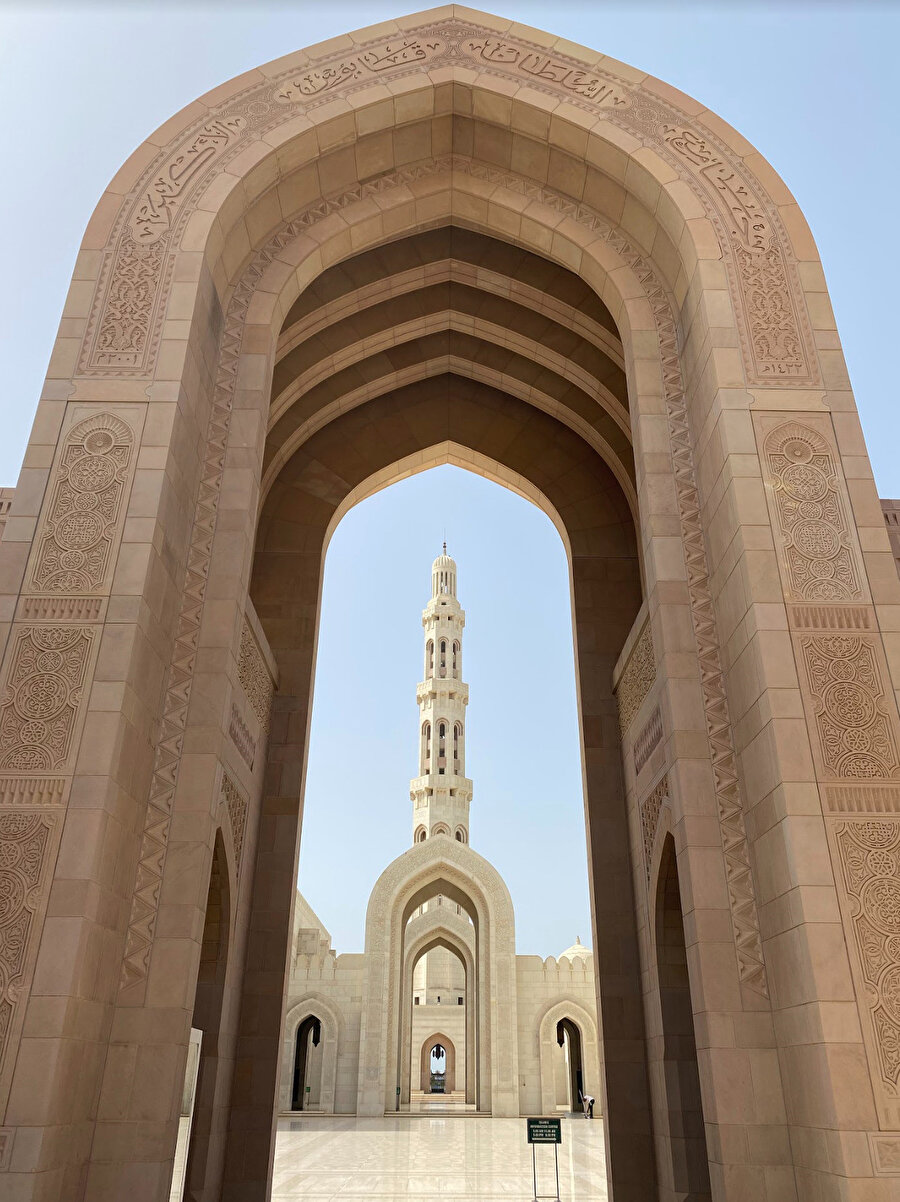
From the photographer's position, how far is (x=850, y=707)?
498 cm

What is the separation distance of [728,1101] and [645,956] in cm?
299

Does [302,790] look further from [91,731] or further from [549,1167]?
[549,1167]

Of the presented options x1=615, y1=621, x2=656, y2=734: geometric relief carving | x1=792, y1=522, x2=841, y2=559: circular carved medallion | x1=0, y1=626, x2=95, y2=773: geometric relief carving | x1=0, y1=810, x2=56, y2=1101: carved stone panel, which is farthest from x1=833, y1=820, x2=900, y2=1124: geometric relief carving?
x1=0, y1=626, x2=95, y2=773: geometric relief carving

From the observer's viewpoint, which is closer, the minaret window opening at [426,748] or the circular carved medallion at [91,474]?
the circular carved medallion at [91,474]

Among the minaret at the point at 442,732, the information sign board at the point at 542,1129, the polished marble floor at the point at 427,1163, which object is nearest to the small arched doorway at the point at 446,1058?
the minaret at the point at 442,732

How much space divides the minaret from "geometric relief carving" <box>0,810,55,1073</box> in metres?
26.1

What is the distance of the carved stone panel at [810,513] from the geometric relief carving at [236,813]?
4223 millimetres

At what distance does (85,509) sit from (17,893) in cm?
226

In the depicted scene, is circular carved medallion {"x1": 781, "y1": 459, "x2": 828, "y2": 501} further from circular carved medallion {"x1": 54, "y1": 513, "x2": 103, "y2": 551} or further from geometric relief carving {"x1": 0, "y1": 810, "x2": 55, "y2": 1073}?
geometric relief carving {"x1": 0, "y1": 810, "x2": 55, "y2": 1073}

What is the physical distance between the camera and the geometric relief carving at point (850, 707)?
4828 mm

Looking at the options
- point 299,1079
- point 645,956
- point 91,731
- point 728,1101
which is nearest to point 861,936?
point 728,1101

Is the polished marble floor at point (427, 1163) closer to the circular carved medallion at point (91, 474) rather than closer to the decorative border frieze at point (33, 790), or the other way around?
the decorative border frieze at point (33, 790)

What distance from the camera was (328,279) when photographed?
28.7ft

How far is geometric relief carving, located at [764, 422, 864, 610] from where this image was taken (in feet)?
17.6
